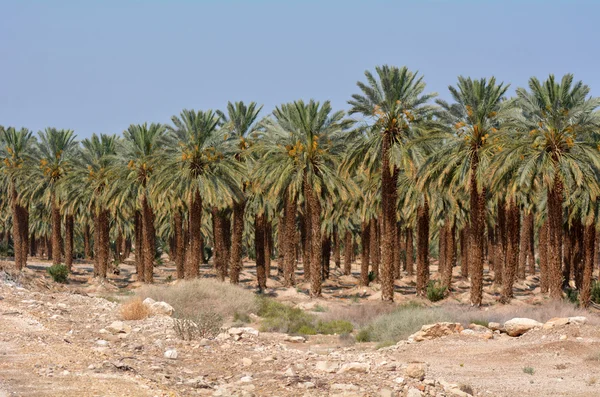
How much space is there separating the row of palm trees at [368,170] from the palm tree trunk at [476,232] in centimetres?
5

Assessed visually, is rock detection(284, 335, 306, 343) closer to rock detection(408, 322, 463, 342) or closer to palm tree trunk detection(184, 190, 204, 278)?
rock detection(408, 322, 463, 342)

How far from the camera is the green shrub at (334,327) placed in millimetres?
22953

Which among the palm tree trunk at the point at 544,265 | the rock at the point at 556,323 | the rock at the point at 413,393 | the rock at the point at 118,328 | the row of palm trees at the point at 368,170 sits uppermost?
the row of palm trees at the point at 368,170

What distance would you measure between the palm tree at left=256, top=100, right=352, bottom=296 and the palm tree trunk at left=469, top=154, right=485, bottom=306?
676 centimetres

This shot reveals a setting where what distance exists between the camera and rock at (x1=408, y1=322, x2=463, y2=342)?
19.0 m

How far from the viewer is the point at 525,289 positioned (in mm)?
44219

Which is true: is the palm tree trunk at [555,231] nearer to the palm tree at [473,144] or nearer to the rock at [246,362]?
the palm tree at [473,144]

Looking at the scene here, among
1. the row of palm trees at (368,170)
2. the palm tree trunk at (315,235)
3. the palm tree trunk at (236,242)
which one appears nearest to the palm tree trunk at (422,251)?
the row of palm trees at (368,170)

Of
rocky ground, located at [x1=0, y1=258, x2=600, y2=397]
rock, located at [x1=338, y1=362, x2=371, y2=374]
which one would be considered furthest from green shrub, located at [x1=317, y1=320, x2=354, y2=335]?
rock, located at [x1=338, y1=362, x2=371, y2=374]

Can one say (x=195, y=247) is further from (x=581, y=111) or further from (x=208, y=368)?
(x=208, y=368)

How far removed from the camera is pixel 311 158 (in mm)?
35156

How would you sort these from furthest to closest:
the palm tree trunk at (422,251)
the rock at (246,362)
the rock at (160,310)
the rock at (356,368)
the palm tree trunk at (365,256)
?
the palm tree trunk at (365,256) < the palm tree trunk at (422,251) < the rock at (160,310) < the rock at (246,362) < the rock at (356,368)

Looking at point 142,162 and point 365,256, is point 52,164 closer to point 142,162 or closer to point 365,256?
point 142,162

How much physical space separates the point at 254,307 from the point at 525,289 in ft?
75.7
